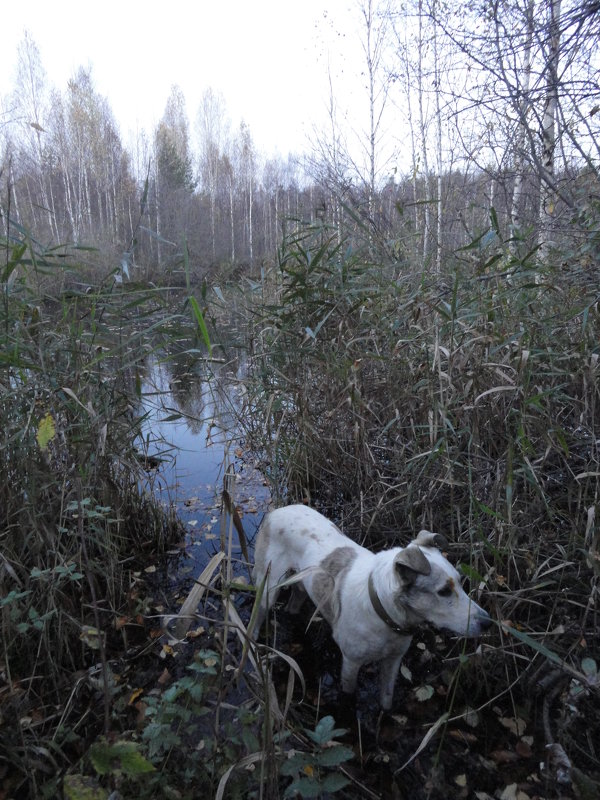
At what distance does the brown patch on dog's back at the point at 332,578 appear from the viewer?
2594mm

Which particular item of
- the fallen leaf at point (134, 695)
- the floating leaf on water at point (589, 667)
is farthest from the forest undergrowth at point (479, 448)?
the fallen leaf at point (134, 695)

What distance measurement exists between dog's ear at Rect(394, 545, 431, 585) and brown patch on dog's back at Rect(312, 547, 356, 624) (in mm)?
551

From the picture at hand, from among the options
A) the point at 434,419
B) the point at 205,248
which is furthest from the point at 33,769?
the point at 205,248

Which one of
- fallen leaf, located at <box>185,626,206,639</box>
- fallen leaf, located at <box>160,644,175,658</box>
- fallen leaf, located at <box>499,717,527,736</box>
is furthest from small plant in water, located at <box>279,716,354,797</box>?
fallen leaf, located at <box>185,626,206,639</box>

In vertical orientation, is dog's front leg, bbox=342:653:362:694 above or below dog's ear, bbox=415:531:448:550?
below

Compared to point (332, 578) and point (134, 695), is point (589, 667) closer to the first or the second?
point (332, 578)

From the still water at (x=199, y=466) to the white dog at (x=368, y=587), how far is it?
724mm

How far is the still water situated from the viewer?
4.02 metres

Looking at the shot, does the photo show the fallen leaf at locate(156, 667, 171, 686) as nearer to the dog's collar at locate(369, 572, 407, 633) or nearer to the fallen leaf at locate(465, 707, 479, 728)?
the dog's collar at locate(369, 572, 407, 633)

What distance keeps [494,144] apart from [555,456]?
320cm

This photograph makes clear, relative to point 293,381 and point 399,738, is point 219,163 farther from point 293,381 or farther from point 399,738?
point 399,738

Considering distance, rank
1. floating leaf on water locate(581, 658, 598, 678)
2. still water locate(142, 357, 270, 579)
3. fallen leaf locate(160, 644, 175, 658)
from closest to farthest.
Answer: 1. floating leaf on water locate(581, 658, 598, 678)
2. fallen leaf locate(160, 644, 175, 658)
3. still water locate(142, 357, 270, 579)

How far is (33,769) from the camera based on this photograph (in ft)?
6.47

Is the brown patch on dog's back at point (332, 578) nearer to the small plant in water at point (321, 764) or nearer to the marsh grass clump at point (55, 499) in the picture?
the small plant in water at point (321, 764)
